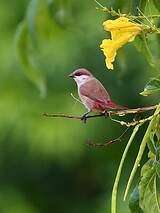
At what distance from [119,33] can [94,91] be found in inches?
6.8

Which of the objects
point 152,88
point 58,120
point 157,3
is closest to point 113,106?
point 152,88

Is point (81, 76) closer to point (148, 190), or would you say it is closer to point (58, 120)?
point (148, 190)

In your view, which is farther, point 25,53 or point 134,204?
point 25,53

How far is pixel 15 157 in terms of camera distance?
6.25m

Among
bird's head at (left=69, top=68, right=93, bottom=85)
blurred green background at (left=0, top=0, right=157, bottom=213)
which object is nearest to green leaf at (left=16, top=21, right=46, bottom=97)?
bird's head at (left=69, top=68, right=93, bottom=85)

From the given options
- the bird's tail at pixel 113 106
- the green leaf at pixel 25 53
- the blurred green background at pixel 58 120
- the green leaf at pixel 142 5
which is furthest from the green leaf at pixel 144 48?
the blurred green background at pixel 58 120

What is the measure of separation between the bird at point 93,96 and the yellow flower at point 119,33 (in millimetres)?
81

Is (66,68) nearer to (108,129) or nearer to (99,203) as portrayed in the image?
(108,129)

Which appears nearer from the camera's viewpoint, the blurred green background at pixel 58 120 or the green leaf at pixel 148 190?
the green leaf at pixel 148 190

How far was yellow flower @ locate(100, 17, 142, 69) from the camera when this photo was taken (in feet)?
3.33

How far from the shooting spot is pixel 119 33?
103cm

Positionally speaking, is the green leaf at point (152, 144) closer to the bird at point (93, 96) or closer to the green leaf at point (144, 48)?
the bird at point (93, 96)

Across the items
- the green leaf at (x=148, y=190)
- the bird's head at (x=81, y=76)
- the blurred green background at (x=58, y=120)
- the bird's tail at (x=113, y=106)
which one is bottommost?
the blurred green background at (x=58, y=120)

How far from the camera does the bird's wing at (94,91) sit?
1.15 metres
